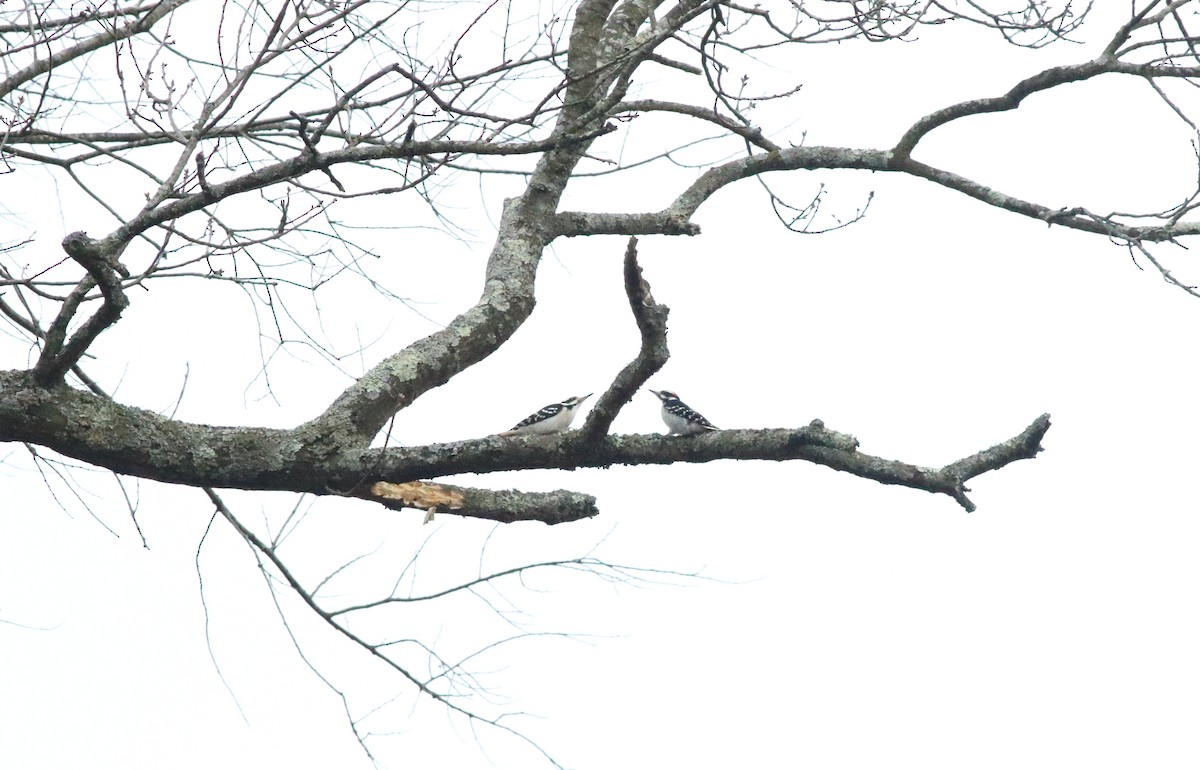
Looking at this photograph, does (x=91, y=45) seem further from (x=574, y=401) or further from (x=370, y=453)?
(x=574, y=401)

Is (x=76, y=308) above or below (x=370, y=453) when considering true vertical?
above

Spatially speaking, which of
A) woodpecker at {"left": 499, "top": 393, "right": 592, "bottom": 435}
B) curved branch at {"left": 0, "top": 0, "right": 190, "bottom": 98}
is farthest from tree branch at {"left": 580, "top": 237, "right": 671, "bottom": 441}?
woodpecker at {"left": 499, "top": 393, "right": 592, "bottom": 435}

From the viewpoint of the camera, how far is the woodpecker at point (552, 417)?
773cm

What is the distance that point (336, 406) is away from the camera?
365 centimetres

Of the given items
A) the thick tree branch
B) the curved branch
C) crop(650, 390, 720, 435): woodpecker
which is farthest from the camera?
crop(650, 390, 720, 435): woodpecker

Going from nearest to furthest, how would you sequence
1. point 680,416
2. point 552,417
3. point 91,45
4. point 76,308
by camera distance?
point 76,308 → point 91,45 → point 680,416 → point 552,417

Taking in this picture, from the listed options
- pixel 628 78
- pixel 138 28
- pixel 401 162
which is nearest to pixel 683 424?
pixel 628 78

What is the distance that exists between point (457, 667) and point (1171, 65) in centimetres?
395

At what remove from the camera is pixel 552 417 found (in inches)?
304

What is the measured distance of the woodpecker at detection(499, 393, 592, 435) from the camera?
7730mm

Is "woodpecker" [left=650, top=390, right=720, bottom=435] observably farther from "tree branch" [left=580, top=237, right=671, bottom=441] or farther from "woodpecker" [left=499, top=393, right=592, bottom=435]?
"tree branch" [left=580, top=237, right=671, bottom=441]

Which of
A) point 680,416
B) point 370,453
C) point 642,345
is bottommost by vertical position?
point 370,453

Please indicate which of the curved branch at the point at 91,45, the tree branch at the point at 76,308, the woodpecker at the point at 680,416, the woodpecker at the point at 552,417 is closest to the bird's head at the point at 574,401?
the woodpecker at the point at 552,417

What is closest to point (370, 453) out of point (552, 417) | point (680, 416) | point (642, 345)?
point (642, 345)
